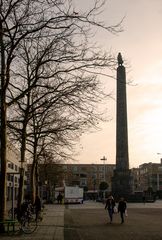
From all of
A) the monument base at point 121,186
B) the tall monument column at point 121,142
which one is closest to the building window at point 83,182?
the monument base at point 121,186

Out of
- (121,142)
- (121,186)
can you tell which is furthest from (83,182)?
(121,142)

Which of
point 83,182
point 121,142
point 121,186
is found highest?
point 121,142

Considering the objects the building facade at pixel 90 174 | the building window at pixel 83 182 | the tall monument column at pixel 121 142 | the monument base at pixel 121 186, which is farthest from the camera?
the building facade at pixel 90 174

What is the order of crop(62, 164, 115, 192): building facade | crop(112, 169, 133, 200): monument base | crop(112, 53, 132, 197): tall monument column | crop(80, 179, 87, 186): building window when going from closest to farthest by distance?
crop(112, 53, 132, 197): tall monument column < crop(112, 169, 133, 200): monument base < crop(80, 179, 87, 186): building window < crop(62, 164, 115, 192): building facade

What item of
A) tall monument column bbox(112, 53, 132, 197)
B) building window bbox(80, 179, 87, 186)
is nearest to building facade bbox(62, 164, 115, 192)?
building window bbox(80, 179, 87, 186)

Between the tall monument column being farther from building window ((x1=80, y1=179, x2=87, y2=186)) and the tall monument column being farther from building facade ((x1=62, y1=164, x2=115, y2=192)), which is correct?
building window ((x1=80, y1=179, x2=87, y2=186))

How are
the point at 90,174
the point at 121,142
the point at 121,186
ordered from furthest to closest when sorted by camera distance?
the point at 90,174 < the point at 121,186 < the point at 121,142

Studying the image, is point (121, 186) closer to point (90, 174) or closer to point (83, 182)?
point (83, 182)

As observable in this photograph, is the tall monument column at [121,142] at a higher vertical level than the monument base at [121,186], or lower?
higher

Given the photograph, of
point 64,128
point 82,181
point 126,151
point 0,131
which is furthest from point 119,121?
point 82,181

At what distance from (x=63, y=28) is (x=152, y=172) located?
160 metres

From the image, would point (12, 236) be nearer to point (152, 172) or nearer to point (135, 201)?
point (135, 201)

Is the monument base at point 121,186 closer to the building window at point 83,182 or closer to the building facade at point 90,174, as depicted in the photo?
the building facade at point 90,174

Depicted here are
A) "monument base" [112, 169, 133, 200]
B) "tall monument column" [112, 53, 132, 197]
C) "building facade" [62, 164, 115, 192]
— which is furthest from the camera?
"building facade" [62, 164, 115, 192]
